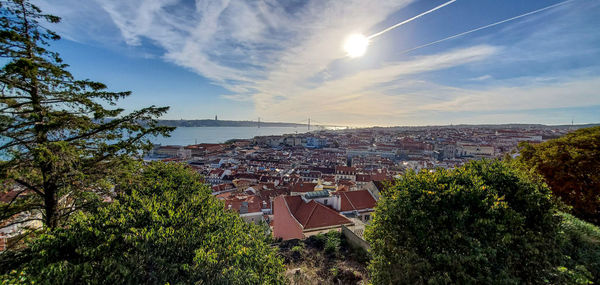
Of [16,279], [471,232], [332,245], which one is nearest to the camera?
[16,279]

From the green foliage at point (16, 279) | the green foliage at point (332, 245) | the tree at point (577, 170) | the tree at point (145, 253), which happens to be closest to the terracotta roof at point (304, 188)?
the green foliage at point (332, 245)

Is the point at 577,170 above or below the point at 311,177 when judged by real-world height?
above

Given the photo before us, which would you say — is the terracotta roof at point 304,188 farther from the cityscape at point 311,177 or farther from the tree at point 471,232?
the tree at point 471,232

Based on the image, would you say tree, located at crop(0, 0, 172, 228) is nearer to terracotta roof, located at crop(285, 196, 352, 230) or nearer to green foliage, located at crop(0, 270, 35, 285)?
green foliage, located at crop(0, 270, 35, 285)

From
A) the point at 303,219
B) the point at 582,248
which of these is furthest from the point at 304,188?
the point at 582,248

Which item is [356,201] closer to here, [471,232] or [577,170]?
[577,170]
